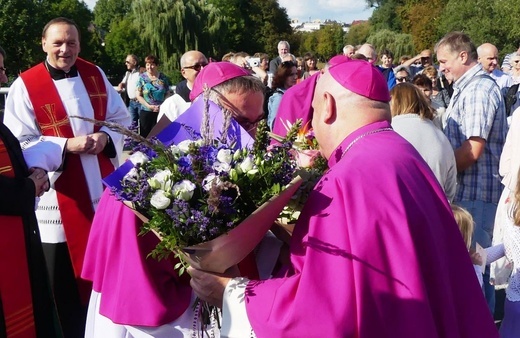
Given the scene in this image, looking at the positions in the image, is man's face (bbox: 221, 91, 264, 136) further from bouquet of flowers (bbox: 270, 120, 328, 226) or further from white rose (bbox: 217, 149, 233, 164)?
white rose (bbox: 217, 149, 233, 164)

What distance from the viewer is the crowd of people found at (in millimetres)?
1816

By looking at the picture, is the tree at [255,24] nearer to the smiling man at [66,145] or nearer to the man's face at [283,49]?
the man's face at [283,49]

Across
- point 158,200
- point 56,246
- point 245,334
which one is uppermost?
point 158,200

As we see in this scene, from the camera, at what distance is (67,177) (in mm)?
4410

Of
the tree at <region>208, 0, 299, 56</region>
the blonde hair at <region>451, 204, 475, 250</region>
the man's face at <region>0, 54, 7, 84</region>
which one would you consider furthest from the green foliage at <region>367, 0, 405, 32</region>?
the man's face at <region>0, 54, 7, 84</region>

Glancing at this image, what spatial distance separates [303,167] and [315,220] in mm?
532

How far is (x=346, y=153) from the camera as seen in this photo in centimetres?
200

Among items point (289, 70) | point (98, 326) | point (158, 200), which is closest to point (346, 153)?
point (158, 200)

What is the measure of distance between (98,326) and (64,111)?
222 centimetres

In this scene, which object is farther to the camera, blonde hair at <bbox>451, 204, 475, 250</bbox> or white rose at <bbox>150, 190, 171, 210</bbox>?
blonde hair at <bbox>451, 204, 475, 250</bbox>

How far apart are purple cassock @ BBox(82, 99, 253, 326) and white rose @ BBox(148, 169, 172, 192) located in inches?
15.8

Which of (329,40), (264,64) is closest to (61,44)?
(264,64)

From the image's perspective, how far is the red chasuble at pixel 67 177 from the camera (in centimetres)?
436

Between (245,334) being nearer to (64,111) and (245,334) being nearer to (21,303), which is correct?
(21,303)
